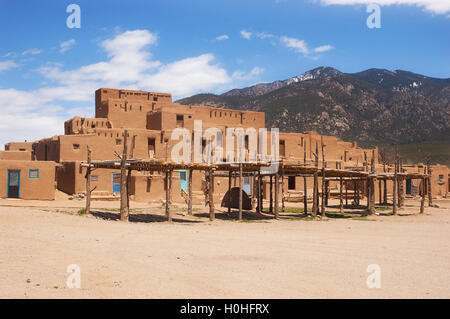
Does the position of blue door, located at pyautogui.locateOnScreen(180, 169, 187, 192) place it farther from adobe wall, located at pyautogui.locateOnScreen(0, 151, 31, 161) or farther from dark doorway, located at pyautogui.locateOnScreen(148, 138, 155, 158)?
adobe wall, located at pyautogui.locateOnScreen(0, 151, 31, 161)

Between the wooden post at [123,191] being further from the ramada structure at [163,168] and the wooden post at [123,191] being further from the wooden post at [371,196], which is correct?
the wooden post at [371,196]

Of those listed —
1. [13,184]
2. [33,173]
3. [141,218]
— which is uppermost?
[33,173]

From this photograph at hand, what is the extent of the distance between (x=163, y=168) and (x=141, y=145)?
1314 centimetres

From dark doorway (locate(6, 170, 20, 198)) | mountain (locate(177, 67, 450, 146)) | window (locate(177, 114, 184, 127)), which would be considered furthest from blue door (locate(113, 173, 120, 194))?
mountain (locate(177, 67, 450, 146))

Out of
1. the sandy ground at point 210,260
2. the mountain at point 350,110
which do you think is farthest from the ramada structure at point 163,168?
the mountain at point 350,110

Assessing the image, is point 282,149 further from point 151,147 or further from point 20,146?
point 20,146

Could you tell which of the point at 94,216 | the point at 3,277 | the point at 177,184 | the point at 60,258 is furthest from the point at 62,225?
the point at 177,184

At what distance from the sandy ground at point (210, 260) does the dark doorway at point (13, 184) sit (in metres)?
8.92

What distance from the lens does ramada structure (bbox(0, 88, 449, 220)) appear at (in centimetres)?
2320

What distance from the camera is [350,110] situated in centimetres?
10531

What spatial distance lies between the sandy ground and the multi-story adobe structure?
12.0 m

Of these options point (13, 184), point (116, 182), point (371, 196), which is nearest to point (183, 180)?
point (116, 182)
